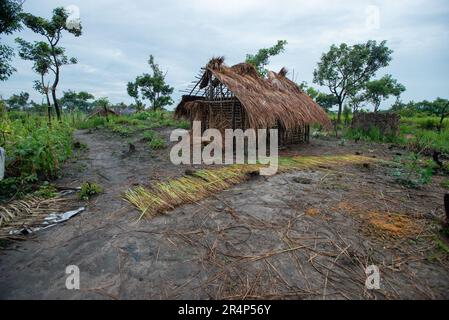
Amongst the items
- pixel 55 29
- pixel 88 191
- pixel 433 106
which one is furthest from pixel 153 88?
pixel 433 106

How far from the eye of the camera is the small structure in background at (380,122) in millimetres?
12305

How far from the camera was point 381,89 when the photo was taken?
2088 cm

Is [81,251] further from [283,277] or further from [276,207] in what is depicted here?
[276,207]

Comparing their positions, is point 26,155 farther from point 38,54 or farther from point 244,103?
point 38,54

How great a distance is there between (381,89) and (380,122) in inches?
428

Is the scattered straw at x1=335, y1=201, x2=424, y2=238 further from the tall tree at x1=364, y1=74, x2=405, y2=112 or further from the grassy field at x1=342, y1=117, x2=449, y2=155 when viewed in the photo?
the tall tree at x1=364, y1=74, x2=405, y2=112

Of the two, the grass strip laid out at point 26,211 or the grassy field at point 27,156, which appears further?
the grassy field at point 27,156

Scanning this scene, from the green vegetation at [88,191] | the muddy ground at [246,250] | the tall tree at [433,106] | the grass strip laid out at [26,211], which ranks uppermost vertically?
the tall tree at [433,106]

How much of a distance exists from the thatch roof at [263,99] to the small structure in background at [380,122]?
12.0ft

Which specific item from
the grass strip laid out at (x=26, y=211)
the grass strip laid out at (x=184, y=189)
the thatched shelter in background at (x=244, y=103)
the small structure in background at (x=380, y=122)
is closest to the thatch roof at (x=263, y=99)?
the thatched shelter in background at (x=244, y=103)

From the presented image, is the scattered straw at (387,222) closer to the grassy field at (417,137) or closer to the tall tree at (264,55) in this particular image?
the grassy field at (417,137)

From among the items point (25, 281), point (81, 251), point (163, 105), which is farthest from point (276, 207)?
point (163, 105)

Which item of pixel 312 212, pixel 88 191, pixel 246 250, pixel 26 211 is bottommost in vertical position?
pixel 246 250

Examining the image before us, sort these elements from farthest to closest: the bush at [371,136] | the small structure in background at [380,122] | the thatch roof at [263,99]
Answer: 1. the small structure in background at [380,122]
2. the bush at [371,136]
3. the thatch roof at [263,99]
